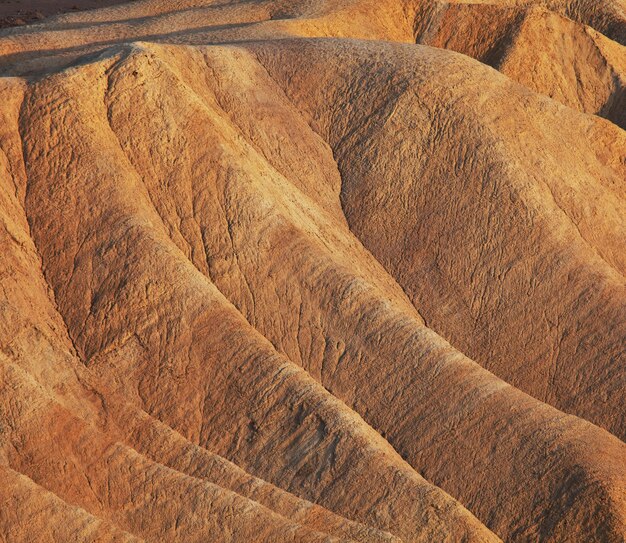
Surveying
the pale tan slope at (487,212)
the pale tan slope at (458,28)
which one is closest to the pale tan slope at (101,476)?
the pale tan slope at (487,212)

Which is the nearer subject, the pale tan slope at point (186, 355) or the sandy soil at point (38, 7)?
the pale tan slope at point (186, 355)

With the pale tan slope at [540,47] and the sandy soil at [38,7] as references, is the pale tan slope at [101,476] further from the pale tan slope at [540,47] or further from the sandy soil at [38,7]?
the sandy soil at [38,7]

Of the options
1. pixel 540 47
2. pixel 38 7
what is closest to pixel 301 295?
pixel 540 47

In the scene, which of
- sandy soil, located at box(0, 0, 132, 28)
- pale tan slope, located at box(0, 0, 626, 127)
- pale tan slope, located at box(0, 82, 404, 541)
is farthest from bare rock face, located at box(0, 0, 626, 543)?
sandy soil, located at box(0, 0, 132, 28)

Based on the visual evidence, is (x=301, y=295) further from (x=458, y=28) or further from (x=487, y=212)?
(x=458, y=28)

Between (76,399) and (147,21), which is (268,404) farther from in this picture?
(147,21)

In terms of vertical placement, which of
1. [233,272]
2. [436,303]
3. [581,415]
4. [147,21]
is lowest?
[581,415]

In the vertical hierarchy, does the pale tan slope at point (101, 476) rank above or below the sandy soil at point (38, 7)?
above

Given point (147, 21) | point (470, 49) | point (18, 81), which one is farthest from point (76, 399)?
point (470, 49)
